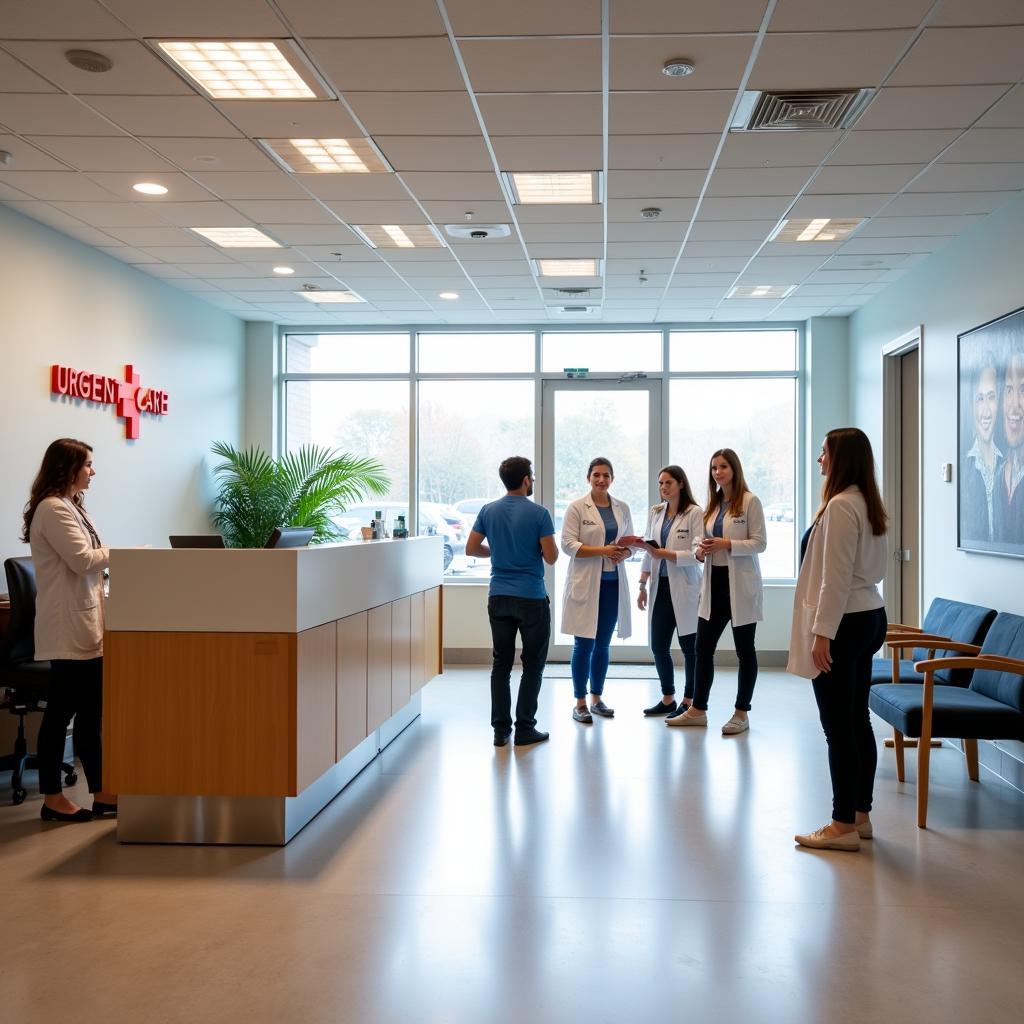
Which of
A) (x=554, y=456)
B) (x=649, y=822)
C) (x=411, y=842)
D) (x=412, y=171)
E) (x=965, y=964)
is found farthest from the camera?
(x=554, y=456)

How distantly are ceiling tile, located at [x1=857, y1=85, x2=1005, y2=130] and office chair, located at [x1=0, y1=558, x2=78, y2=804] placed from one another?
→ 4.48 metres

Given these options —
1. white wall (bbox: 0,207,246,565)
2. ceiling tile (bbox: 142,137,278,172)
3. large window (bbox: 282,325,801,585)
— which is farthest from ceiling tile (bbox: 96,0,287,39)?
large window (bbox: 282,325,801,585)

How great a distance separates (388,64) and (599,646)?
4049mm

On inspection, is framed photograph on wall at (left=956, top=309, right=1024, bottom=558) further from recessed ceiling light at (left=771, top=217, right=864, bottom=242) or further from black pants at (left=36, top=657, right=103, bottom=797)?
black pants at (left=36, top=657, right=103, bottom=797)

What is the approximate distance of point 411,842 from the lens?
4.04 metres

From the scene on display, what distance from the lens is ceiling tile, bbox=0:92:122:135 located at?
4.23 meters

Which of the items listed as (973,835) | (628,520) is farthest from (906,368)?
(973,835)

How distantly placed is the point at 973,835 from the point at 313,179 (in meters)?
4.59

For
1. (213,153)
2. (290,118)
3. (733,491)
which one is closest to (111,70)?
(290,118)

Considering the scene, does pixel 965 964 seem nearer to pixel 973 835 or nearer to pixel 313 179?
pixel 973 835

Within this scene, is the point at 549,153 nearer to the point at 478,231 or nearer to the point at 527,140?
the point at 527,140

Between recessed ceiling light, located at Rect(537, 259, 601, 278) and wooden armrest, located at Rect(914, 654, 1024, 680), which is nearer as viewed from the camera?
wooden armrest, located at Rect(914, 654, 1024, 680)

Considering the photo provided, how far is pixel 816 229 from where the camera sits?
624cm

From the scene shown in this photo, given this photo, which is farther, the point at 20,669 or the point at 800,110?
the point at 20,669
